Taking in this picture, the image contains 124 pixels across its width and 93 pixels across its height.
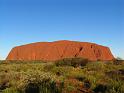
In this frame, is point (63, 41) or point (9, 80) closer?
point (9, 80)

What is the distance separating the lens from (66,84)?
10.8 m

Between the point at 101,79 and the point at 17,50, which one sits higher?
the point at 17,50

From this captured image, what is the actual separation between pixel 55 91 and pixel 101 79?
144 inches

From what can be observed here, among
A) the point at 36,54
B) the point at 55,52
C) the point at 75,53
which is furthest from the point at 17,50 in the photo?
the point at 75,53

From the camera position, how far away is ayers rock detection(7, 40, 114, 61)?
11719 cm

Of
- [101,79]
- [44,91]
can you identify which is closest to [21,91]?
[44,91]

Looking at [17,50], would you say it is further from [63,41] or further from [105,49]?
[105,49]

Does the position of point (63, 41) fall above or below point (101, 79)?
above

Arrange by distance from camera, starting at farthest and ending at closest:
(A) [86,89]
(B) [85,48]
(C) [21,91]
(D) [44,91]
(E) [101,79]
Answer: (B) [85,48], (E) [101,79], (A) [86,89], (C) [21,91], (D) [44,91]

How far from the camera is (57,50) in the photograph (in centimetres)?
12006

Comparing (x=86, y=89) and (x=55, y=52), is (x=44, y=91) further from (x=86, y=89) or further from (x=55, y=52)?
(x=55, y=52)

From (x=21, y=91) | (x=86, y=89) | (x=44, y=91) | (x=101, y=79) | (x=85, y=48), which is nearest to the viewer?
(x=44, y=91)

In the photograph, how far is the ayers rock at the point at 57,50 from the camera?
117188 millimetres

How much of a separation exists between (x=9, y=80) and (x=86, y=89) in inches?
145
